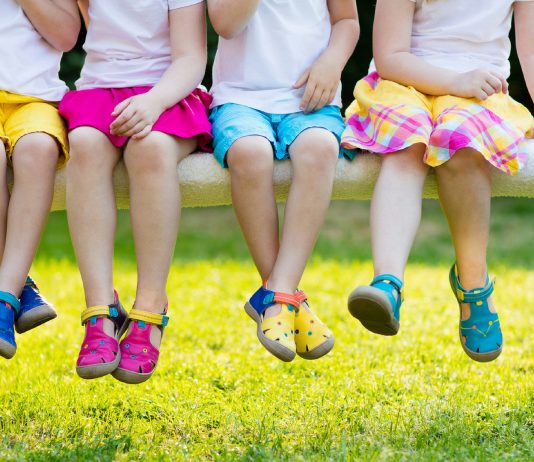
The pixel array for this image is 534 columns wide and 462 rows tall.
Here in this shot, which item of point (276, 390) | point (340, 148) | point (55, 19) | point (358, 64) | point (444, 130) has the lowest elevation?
point (358, 64)

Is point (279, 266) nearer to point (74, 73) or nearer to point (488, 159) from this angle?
point (488, 159)

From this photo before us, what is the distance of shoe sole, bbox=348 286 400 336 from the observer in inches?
84.5

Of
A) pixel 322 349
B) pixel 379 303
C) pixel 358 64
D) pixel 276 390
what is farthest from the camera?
pixel 358 64

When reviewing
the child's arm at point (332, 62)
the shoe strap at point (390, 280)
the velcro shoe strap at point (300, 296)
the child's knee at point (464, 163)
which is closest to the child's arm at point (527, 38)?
the child's knee at point (464, 163)

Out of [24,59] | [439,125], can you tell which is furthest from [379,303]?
[24,59]

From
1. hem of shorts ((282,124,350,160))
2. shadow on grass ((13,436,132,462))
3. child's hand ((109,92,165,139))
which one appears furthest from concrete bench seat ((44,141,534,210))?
shadow on grass ((13,436,132,462))

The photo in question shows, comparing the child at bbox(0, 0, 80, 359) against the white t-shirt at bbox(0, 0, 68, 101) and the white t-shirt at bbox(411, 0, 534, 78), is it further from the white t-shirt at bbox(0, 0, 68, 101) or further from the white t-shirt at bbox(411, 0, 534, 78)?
the white t-shirt at bbox(411, 0, 534, 78)

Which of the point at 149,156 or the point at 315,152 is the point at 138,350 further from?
the point at 315,152

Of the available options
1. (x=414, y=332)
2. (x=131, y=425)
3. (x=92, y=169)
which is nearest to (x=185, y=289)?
(x=414, y=332)

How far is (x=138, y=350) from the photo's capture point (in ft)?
7.47

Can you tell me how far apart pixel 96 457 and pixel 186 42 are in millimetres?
1154

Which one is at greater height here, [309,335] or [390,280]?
[390,280]

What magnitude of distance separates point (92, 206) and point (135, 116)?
264 millimetres

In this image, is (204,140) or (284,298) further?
(204,140)
